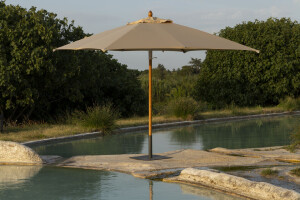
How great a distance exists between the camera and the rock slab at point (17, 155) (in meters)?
9.62

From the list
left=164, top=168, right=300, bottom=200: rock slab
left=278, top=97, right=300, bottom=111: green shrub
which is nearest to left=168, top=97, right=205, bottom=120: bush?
left=278, top=97, right=300, bottom=111: green shrub

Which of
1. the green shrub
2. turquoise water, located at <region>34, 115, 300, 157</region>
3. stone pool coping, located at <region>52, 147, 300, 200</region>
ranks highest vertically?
the green shrub

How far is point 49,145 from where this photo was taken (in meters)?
13.0

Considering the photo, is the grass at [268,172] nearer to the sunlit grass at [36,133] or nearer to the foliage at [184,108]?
the sunlit grass at [36,133]

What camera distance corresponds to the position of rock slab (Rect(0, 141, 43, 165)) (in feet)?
31.6

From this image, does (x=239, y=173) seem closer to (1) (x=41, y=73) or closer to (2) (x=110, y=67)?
(1) (x=41, y=73)

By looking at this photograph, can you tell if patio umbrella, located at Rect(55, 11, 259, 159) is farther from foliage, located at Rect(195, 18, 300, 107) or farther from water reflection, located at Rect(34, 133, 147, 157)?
foliage, located at Rect(195, 18, 300, 107)

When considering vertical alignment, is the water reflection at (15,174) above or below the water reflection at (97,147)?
above

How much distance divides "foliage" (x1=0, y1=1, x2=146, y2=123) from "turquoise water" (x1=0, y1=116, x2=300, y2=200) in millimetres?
3118

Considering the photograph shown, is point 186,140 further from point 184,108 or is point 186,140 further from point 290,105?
point 290,105

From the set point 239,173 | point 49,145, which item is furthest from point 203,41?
point 49,145

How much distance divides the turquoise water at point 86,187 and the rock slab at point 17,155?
1.56 ft

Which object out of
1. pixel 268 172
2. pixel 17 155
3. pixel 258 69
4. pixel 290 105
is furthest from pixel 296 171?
pixel 258 69

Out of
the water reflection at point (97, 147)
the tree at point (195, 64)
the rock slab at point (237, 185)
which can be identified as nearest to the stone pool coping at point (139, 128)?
the water reflection at point (97, 147)
